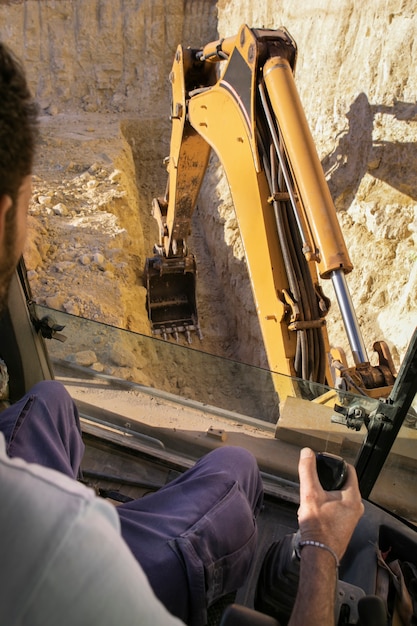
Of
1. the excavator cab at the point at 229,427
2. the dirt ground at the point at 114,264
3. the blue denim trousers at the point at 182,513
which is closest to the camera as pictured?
the blue denim trousers at the point at 182,513

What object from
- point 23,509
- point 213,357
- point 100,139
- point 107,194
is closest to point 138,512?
point 213,357

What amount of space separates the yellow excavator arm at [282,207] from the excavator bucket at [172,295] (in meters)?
2.47

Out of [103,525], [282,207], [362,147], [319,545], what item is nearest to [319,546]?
[319,545]

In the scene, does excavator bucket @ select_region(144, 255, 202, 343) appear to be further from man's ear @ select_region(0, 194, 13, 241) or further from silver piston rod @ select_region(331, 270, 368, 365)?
man's ear @ select_region(0, 194, 13, 241)

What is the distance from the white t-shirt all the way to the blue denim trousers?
24.9 inches

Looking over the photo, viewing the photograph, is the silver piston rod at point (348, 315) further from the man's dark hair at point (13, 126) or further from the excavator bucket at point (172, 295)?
the excavator bucket at point (172, 295)

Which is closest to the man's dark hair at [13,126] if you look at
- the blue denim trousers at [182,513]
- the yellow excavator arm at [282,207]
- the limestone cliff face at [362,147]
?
the blue denim trousers at [182,513]

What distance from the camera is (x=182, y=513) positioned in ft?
4.51

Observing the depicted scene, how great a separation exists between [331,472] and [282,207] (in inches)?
73.9

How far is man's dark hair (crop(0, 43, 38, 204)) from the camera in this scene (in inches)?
26.5

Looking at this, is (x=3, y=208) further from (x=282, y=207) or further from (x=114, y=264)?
(x=114, y=264)

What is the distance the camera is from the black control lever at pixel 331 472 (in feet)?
4.37

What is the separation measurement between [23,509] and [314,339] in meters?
2.45

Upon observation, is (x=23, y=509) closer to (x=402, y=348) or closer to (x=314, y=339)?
(x=314, y=339)
